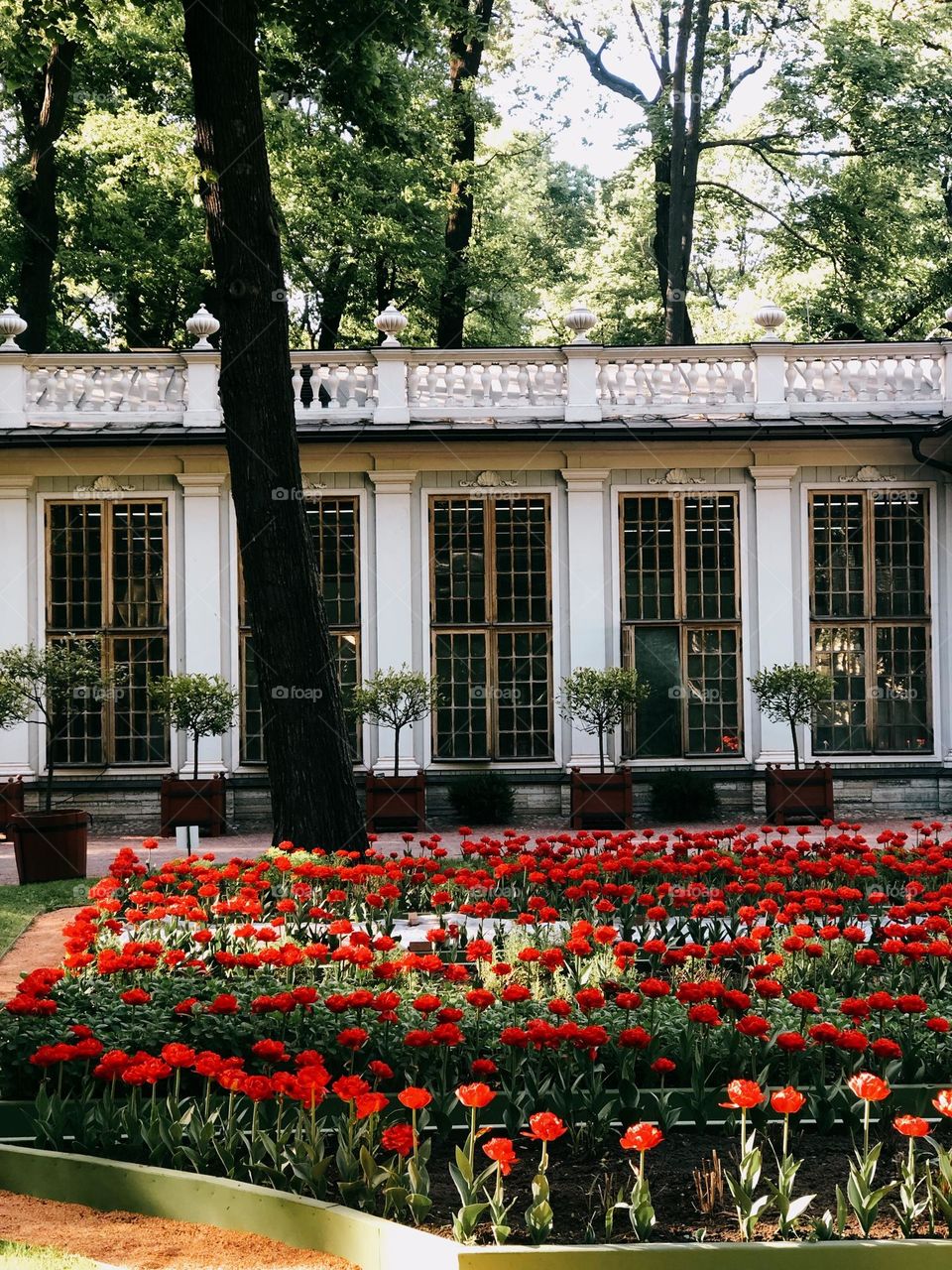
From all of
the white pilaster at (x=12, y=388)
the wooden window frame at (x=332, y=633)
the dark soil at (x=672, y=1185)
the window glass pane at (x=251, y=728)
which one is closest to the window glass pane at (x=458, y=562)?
the wooden window frame at (x=332, y=633)

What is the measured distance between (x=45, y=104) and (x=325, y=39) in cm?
1258

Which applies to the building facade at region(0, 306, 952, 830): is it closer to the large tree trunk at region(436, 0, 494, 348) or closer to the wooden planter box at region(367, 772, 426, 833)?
the wooden planter box at region(367, 772, 426, 833)

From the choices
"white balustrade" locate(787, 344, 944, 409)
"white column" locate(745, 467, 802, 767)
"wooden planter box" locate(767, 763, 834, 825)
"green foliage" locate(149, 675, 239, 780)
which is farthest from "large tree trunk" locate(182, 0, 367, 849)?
"white balustrade" locate(787, 344, 944, 409)

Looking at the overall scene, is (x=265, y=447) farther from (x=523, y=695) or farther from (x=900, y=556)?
(x=900, y=556)

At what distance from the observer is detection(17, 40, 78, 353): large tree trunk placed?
23.2 m

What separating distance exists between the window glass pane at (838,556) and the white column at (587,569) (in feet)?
9.29

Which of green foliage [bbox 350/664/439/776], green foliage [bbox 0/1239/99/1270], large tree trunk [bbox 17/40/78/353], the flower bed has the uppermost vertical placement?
large tree trunk [bbox 17/40/78/353]

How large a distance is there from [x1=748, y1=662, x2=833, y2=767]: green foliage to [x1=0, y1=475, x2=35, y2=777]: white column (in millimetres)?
9461

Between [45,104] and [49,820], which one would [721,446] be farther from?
[45,104]

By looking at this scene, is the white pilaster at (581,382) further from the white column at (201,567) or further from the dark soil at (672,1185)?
the dark soil at (672,1185)

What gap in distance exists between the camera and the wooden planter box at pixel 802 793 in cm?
1789

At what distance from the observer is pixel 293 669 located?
11.2 meters

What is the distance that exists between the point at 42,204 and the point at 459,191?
7755 millimetres

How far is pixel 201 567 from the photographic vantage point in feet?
61.9
